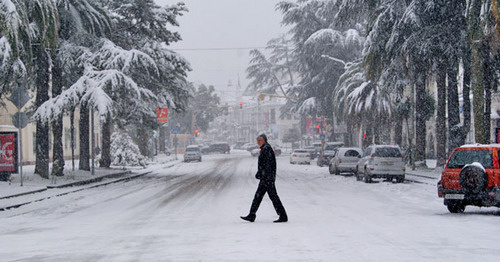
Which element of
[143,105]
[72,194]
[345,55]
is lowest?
[72,194]

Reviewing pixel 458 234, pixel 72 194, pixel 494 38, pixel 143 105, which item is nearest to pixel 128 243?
pixel 458 234

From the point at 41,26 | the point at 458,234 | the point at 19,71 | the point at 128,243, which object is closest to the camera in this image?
the point at 128,243

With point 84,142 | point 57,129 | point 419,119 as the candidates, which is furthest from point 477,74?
point 84,142

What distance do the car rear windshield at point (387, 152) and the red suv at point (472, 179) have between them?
41.8 ft

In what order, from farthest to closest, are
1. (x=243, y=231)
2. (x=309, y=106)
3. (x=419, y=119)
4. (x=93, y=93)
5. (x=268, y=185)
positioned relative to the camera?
(x=309, y=106)
(x=419, y=119)
(x=93, y=93)
(x=268, y=185)
(x=243, y=231)

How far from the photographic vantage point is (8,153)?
26844mm

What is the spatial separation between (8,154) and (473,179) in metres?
20.0

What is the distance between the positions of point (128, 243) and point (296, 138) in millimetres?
92308

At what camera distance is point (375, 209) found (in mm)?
15953

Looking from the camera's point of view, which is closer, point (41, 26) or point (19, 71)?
point (41, 26)

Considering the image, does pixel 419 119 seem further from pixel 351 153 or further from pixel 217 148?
pixel 217 148

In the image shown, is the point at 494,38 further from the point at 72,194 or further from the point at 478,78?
the point at 72,194

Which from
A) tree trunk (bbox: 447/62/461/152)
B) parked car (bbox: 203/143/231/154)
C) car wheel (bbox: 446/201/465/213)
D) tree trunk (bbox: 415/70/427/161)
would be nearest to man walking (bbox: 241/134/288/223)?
car wheel (bbox: 446/201/465/213)

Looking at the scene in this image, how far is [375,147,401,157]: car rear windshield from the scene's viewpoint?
1092 inches
